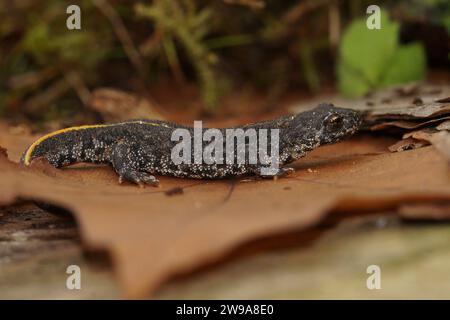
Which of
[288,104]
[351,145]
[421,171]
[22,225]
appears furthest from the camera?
[288,104]

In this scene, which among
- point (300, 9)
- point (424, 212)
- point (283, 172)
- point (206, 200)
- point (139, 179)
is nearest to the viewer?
point (424, 212)

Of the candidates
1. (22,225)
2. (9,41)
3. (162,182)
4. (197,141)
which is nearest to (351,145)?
(197,141)

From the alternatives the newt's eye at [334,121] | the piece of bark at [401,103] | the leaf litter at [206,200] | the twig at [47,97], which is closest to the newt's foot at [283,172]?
the leaf litter at [206,200]

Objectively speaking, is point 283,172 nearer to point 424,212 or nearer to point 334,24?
point 424,212

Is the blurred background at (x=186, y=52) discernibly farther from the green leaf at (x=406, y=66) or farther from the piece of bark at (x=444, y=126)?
the piece of bark at (x=444, y=126)

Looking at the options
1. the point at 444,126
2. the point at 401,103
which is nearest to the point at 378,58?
the point at 401,103

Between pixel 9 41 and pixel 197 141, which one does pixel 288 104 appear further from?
pixel 9 41

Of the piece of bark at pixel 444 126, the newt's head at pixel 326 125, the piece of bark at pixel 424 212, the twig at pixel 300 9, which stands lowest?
the piece of bark at pixel 424 212
